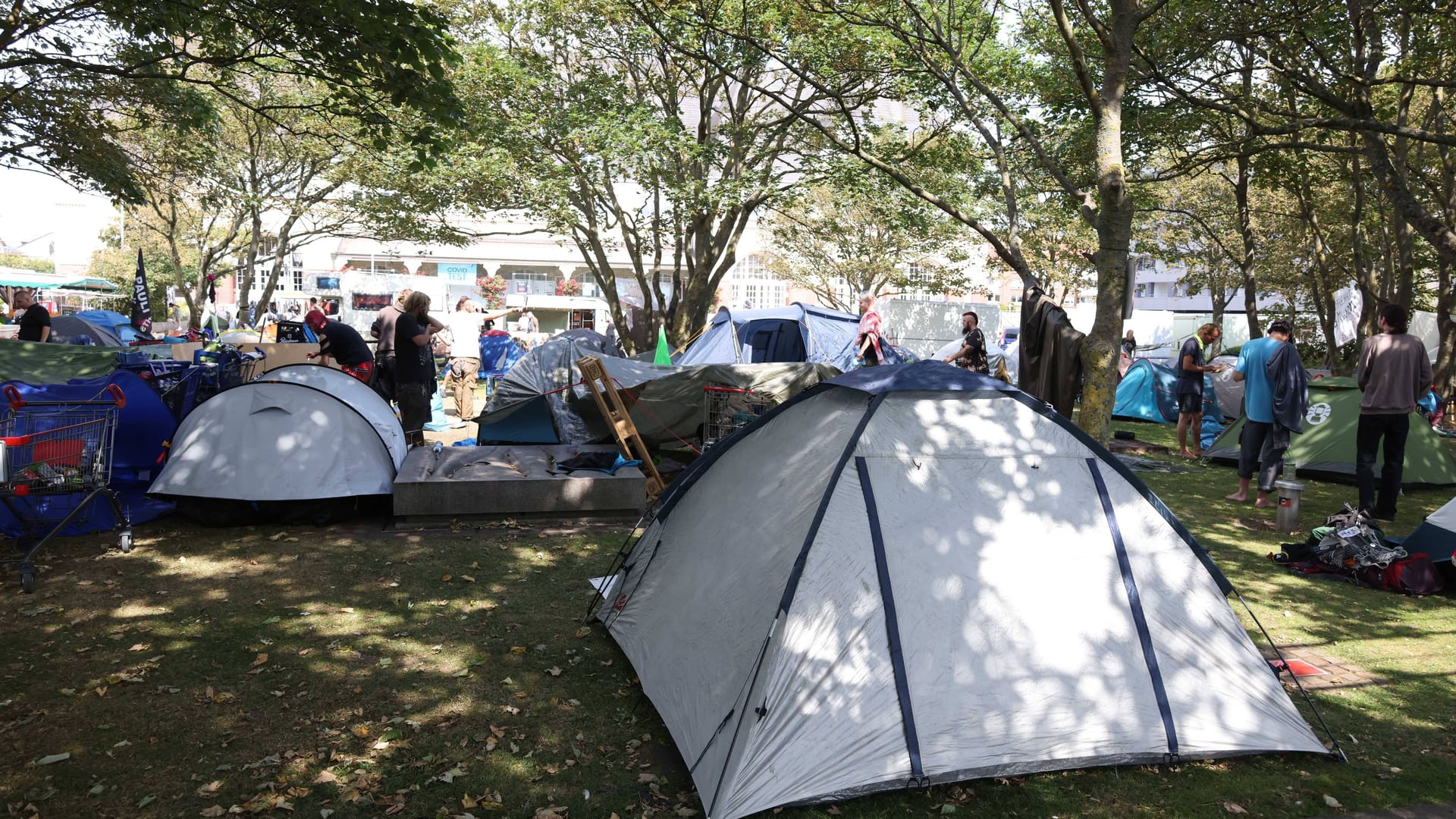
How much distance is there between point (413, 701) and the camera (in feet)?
14.1

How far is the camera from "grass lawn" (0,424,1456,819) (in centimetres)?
351

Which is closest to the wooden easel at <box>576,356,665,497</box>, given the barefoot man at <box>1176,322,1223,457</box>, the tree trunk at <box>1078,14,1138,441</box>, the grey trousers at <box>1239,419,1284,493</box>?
the tree trunk at <box>1078,14,1138,441</box>

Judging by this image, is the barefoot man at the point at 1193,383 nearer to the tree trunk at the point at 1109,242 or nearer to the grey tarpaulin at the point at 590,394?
the grey tarpaulin at the point at 590,394

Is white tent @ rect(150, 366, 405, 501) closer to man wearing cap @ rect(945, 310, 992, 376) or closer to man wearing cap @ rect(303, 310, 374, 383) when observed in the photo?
man wearing cap @ rect(303, 310, 374, 383)

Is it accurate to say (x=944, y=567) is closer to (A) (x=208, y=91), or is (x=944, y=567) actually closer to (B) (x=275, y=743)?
(B) (x=275, y=743)

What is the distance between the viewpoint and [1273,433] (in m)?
8.71

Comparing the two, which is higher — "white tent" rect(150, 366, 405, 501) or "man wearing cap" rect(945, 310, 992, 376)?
"man wearing cap" rect(945, 310, 992, 376)

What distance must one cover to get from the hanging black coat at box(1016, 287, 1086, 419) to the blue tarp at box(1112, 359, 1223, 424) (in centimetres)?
1025

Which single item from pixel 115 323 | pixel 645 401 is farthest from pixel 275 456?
pixel 115 323

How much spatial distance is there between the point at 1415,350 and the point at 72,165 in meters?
13.4

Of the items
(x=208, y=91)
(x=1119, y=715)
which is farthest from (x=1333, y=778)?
(x=208, y=91)

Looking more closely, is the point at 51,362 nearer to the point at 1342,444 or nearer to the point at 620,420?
the point at 620,420

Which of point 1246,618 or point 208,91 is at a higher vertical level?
point 208,91

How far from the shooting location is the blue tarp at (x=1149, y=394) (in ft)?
52.1
